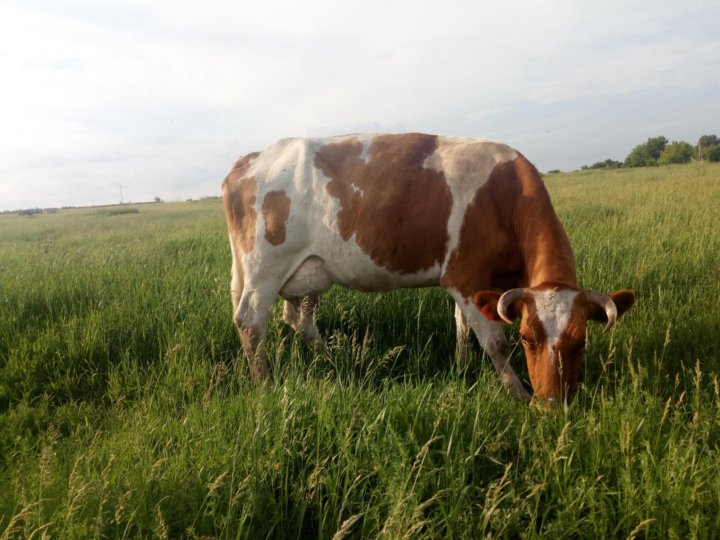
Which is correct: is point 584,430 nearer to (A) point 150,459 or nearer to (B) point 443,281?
(B) point 443,281

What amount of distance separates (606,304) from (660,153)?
249 ft

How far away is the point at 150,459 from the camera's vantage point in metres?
2.47

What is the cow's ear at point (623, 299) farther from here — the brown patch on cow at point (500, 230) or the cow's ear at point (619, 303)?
the brown patch on cow at point (500, 230)

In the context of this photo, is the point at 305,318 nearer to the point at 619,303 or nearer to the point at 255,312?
the point at 255,312

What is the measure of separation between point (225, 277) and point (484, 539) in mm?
5380

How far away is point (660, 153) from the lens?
66.6m

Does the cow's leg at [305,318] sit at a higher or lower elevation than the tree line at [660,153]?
lower

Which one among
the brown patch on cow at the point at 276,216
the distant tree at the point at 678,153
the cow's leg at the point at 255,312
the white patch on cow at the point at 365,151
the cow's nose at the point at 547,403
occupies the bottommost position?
the cow's nose at the point at 547,403

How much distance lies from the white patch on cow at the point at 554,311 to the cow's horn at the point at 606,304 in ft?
0.39

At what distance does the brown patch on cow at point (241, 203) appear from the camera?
4719 millimetres

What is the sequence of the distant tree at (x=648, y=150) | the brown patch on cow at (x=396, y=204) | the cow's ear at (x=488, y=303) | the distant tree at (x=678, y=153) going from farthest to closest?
1. the distant tree at (x=648, y=150)
2. the distant tree at (x=678, y=153)
3. the brown patch on cow at (x=396, y=204)
4. the cow's ear at (x=488, y=303)

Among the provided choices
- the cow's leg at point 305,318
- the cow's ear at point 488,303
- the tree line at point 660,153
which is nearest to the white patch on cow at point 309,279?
the cow's leg at point 305,318

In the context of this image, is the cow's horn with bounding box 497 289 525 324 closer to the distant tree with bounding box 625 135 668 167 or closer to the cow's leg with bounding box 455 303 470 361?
the cow's leg with bounding box 455 303 470 361

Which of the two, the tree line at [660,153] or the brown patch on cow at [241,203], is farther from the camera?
the tree line at [660,153]
